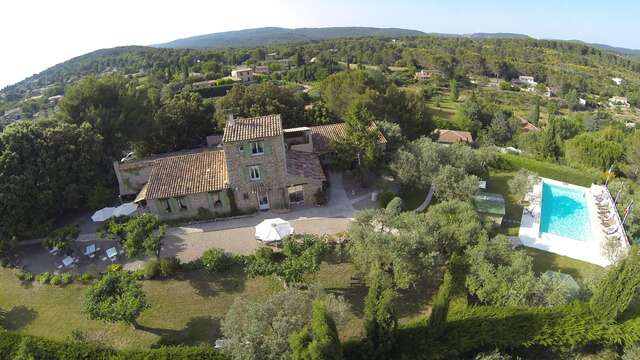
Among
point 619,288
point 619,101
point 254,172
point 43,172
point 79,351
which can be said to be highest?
point 43,172

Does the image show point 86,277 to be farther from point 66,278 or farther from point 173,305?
point 173,305

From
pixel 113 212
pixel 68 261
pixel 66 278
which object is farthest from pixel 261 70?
pixel 66 278

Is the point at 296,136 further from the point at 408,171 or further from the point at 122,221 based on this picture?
the point at 122,221

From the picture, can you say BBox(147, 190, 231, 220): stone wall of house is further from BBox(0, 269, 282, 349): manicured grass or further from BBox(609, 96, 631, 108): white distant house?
BBox(609, 96, 631, 108): white distant house

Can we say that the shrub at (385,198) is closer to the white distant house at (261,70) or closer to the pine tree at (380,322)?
the pine tree at (380,322)

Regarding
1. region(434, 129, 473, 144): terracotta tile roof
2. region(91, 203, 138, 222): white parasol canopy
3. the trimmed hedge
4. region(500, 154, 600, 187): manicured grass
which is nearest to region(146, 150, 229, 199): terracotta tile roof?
region(91, 203, 138, 222): white parasol canopy
